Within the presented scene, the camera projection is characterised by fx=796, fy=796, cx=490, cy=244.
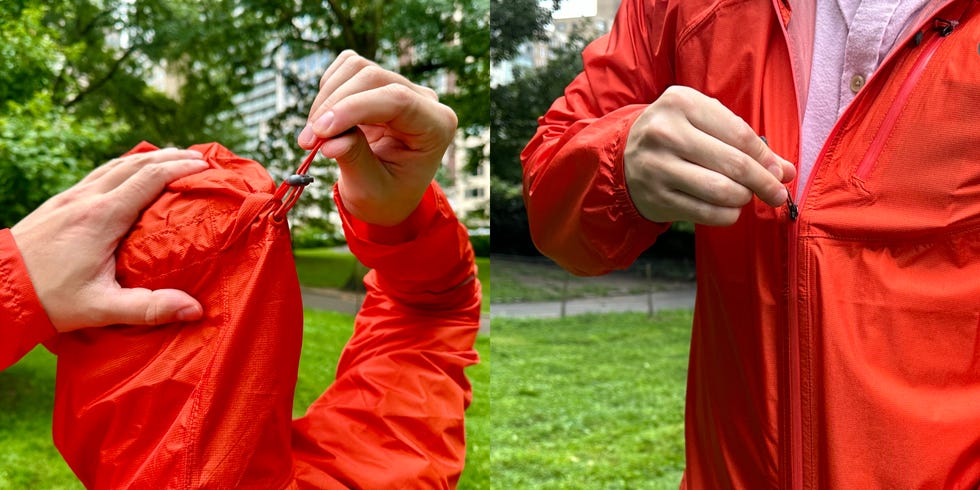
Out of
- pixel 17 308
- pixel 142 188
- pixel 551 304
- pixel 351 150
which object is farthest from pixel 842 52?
pixel 551 304

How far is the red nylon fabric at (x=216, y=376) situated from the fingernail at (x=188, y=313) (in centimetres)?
1

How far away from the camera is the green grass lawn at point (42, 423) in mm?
1738

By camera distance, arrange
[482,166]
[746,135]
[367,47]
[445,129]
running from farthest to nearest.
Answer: [367,47]
[482,166]
[445,129]
[746,135]

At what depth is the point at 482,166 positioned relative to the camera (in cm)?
279

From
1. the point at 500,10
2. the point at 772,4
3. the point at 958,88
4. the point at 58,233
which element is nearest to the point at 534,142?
the point at 772,4

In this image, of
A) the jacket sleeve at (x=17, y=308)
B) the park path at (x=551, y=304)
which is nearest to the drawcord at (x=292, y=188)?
the jacket sleeve at (x=17, y=308)

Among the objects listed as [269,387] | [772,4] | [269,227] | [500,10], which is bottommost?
[269,387]

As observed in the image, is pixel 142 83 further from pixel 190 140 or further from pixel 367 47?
pixel 367 47

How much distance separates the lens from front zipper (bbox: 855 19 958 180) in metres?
0.60

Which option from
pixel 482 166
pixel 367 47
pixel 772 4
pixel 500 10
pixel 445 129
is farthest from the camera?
pixel 367 47

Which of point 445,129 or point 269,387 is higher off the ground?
point 445,129

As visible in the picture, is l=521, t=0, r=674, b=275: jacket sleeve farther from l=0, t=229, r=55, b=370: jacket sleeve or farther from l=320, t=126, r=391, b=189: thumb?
l=0, t=229, r=55, b=370: jacket sleeve

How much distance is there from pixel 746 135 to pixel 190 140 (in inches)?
115

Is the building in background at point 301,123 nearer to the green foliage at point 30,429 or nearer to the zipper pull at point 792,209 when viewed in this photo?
the green foliage at point 30,429
